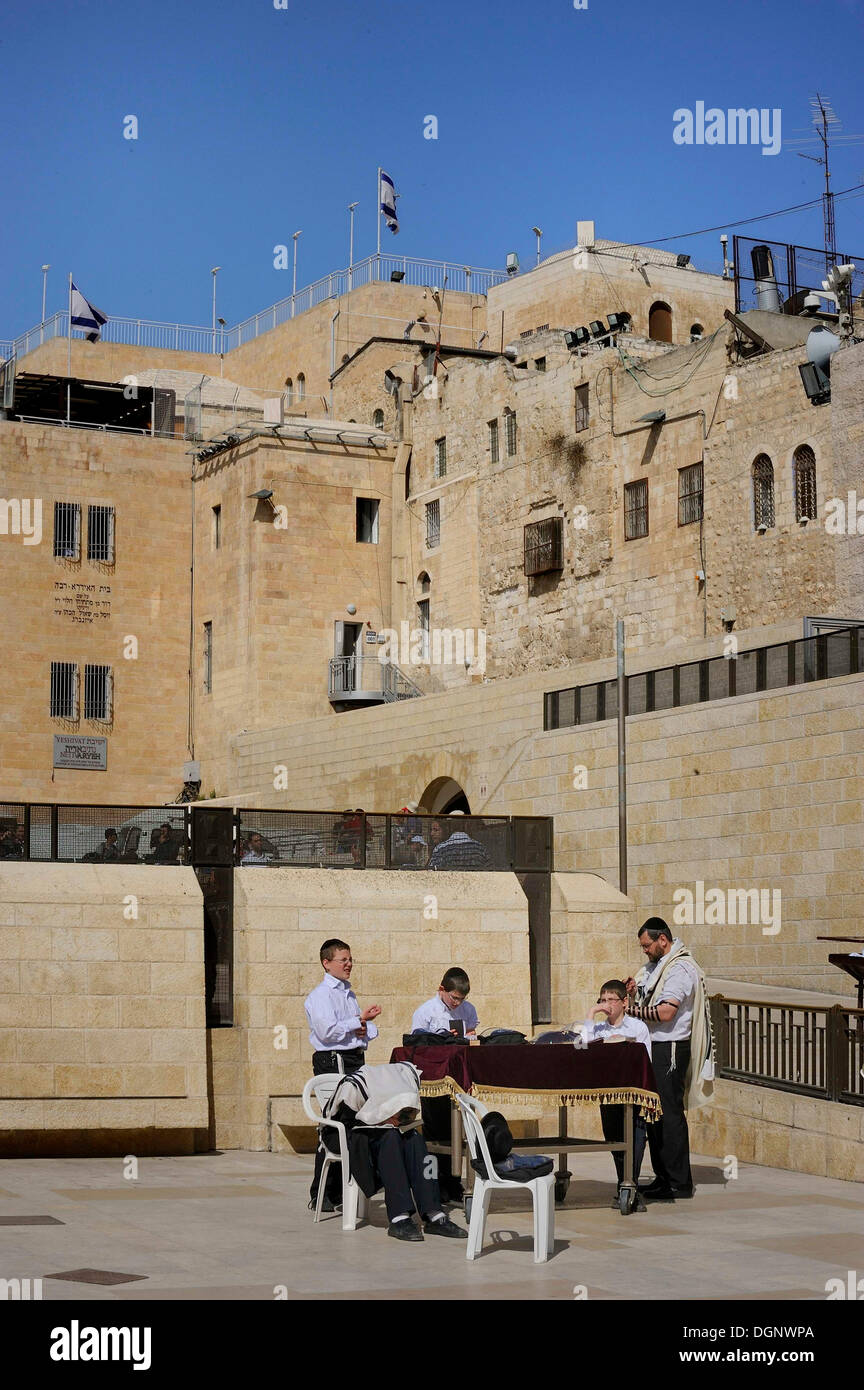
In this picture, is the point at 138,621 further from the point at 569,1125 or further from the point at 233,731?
the point at 569,1125

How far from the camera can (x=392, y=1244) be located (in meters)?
8.99

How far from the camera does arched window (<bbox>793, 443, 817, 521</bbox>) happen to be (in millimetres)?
27281

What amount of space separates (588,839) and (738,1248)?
48.8ft

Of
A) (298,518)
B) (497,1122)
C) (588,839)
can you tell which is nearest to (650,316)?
(298,518)

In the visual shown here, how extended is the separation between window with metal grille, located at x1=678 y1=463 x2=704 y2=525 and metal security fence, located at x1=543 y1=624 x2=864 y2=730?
6.39 metres

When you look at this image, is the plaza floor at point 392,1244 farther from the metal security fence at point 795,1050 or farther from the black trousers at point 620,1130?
the metal security fence at point 795,1050

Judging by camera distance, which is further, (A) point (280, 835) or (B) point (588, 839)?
(B) point (588, 839)

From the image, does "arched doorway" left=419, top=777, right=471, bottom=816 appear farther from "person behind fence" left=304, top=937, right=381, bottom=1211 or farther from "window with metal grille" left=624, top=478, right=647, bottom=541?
"person behind fence" left=304, top=937, right=381, bottom=1211

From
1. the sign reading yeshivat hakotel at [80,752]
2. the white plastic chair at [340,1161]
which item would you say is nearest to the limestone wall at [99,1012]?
the white plastic chair at [340,1161]

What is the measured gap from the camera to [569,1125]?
47.7 ft

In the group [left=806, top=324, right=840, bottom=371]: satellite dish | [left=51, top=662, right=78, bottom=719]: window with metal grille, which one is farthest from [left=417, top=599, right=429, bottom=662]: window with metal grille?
[left=806, top=324, right=840, bottom=371]: satellite dish

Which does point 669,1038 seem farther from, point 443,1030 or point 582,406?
point 582,406

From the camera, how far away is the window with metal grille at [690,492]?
3044cm

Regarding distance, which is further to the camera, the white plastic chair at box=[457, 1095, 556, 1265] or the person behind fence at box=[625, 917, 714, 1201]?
the person behind fence at box=[625, 917, 714, 1201]
